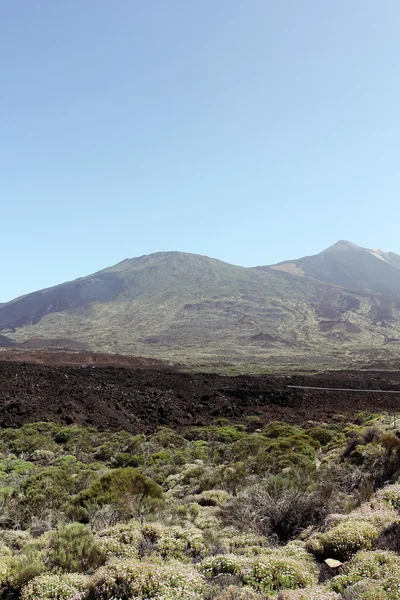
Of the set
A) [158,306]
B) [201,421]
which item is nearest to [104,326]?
[158,306]

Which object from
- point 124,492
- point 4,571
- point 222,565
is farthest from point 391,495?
point 4,571

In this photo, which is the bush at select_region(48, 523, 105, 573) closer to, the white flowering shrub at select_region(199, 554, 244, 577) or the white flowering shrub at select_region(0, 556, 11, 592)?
the white flowering shrub at select_region(0, 556, 11, 592)

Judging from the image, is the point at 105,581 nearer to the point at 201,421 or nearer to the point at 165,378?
the point at 201,421

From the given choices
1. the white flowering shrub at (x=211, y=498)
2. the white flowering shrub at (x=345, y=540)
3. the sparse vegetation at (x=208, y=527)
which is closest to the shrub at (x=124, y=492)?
the sparse vegetation at (x=208, y=527)

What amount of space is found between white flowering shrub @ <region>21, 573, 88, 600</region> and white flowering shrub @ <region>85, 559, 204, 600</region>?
16 centimetres

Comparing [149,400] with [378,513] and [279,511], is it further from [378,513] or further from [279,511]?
[378,513]

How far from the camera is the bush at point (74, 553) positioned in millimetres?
5379

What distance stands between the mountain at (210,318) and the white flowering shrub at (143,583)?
61057mm

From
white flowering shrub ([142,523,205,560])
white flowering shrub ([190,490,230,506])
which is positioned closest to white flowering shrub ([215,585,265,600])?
white flowering shrub ([142,523,205,560])

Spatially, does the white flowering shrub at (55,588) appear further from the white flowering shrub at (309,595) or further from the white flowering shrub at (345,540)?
the white flowering shrub at (345,540)

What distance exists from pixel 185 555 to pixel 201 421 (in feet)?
52.0

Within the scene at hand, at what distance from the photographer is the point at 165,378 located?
3088 cm

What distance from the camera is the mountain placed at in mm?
88438

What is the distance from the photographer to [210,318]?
12800 cm
